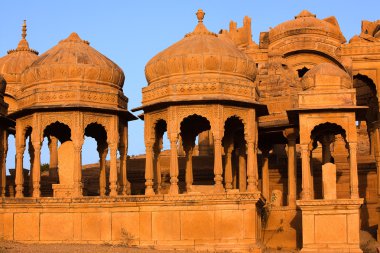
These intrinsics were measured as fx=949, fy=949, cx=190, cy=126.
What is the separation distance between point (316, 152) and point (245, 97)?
45.1 ft

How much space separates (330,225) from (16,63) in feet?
→ 56.0

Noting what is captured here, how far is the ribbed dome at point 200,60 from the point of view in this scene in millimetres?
28828

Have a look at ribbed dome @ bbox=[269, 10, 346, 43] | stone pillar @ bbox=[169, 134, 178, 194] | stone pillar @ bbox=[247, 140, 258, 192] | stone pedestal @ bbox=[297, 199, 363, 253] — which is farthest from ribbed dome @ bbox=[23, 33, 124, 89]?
ribbed dome @ bbox=[269, 10, 346, 43]

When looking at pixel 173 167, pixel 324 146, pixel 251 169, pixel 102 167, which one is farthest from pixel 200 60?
pixel 324 146

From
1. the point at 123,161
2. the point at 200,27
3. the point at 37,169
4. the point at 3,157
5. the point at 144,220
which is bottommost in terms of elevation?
the point at 144,220

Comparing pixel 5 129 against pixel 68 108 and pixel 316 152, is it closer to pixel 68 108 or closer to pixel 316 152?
pixel 68 108

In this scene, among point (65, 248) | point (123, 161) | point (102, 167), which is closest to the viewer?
point (65, 248)

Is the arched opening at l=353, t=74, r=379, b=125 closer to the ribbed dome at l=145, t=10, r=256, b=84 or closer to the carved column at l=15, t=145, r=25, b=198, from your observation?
the ribbed dome at l=145, t=10, r=256, b=84

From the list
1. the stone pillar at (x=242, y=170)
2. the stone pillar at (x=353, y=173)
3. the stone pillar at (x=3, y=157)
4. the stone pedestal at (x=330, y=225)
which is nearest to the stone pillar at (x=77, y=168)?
the stone pillar at (x=3, y=157)

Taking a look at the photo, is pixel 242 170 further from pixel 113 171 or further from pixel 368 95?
pixel 368 95

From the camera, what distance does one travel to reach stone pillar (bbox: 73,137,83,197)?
2883cm

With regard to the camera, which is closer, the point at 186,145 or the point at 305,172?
the point at 305,172

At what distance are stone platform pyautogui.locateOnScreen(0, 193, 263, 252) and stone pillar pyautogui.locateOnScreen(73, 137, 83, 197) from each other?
695mm

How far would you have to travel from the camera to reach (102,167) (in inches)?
1232
